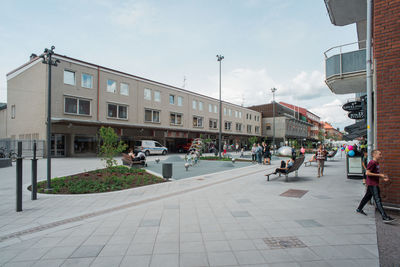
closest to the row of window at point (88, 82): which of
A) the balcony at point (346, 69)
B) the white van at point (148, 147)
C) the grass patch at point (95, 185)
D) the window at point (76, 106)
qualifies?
the window at point (76, 106)

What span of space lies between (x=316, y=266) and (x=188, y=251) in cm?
186

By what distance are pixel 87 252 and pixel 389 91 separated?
7236mm

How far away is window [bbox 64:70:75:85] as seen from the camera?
2460 cm

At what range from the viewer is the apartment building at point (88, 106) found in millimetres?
24438

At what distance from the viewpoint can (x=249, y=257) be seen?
136 inches

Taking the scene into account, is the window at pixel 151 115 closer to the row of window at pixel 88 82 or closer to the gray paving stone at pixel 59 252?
the row of window at pixel 88 82

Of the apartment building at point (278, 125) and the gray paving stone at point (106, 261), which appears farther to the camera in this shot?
the apartment building at point (278, 125)

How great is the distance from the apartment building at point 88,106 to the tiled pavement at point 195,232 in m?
20.0

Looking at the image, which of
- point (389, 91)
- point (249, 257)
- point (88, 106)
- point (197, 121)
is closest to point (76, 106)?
point (88, 106)

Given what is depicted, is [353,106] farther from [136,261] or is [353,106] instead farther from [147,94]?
[147,94]

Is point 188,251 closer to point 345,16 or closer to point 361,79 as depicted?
point 361,79

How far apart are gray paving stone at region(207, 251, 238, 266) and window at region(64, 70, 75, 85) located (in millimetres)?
26544

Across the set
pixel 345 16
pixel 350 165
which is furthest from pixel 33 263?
pixel 345 16

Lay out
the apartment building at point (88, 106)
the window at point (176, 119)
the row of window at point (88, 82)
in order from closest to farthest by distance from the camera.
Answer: the apartment building at point (88, 106) → the row of window at point (88, 82) → the window at point (176, 119)
